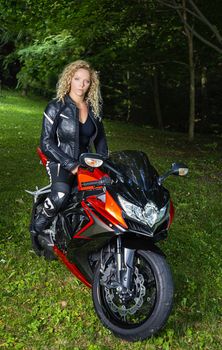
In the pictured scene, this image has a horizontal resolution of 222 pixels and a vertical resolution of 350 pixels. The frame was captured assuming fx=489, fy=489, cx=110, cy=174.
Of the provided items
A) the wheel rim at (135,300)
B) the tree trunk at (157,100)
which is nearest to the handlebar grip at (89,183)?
the wheel rim at (135,300)

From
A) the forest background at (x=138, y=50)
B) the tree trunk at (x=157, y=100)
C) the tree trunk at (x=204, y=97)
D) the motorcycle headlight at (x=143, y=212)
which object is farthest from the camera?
the tree trunk at (x=157, y=100)

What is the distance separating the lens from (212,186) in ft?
30.4

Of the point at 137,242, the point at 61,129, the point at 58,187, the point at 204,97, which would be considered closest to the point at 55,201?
the point at 58,187

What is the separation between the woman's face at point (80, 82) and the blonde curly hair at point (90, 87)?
0.03 meters

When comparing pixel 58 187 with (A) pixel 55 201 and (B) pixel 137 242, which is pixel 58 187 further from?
(B) pixel 137 242

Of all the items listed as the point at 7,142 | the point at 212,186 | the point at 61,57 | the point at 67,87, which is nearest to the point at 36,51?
the point at 61,57

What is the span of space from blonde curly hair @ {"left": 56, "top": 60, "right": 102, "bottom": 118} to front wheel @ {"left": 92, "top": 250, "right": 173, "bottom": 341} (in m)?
1.56

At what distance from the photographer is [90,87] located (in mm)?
4582

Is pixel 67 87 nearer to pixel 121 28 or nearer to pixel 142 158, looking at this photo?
pixel 142 158

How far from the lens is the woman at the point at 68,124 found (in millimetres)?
4371

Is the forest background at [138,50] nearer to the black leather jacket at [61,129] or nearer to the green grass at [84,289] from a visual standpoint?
the green grass at [84,289]

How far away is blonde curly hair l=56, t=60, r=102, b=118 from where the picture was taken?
4.45m

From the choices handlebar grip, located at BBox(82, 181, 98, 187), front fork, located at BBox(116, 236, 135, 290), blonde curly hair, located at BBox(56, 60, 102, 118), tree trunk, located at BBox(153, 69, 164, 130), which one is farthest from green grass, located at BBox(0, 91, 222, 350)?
tree trunk, located at BBox(153, 69, 164, 130)

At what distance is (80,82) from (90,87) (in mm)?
185
